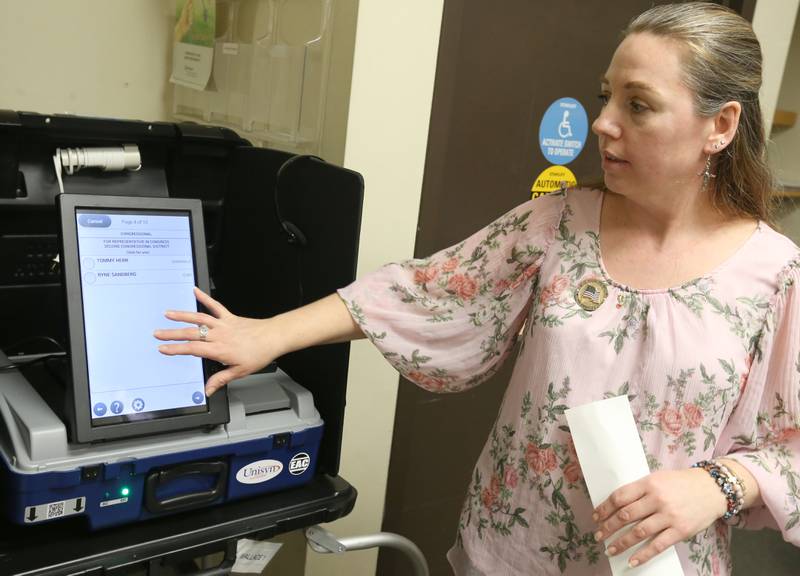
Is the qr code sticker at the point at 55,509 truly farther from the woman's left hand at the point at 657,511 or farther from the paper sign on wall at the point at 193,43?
the paper sign on wall at the point at 193,43

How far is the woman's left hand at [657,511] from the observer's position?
0.93m

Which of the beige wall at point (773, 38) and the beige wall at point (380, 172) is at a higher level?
the beige wall at point (773, 38)

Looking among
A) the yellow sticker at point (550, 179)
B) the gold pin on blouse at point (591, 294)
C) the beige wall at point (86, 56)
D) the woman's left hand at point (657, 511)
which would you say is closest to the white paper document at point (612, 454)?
the woman's left hand at point (657, 511)

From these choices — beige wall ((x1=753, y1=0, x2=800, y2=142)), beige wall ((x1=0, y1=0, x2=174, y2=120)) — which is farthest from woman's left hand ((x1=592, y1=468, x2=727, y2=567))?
beige wall ((x1=753, y1=0, x2=800, y2=142))

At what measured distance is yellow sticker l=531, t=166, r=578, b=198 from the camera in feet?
6.14

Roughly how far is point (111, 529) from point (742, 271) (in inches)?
34.5

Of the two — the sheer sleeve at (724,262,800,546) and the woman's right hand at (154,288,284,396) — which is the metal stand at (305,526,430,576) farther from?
the sheer sleeve at (724,262,800,546)

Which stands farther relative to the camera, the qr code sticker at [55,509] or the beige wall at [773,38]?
the beige wall at [773,38]

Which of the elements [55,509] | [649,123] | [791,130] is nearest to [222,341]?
[55,509]

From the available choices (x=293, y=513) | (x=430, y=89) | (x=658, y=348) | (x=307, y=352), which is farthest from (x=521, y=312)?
(x=430, y=89)

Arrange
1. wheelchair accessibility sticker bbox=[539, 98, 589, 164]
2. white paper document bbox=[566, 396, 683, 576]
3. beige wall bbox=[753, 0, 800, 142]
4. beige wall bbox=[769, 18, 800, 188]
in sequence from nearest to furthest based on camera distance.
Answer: white paper document bbox=[566, 396, 683, 576], wheelchair accessibility sticker bbox=[539, 98, 589, 164], beige wall bbox=[753, 0, 800, 142], beige wall bbox=[769, 18, 800, 188]

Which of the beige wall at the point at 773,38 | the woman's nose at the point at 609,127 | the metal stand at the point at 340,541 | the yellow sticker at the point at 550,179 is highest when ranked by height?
the beige wall at the point at 773,38

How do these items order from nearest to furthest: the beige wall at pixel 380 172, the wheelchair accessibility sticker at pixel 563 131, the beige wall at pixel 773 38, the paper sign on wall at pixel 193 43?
the beige wall at pixel 380 172, the paper sign on wall at pixel 193 43, the wheelchair accessibility sticker at pixel 563 131, the beige wall at pixel 773 38

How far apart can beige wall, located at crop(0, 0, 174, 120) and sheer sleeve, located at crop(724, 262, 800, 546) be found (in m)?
1.50
